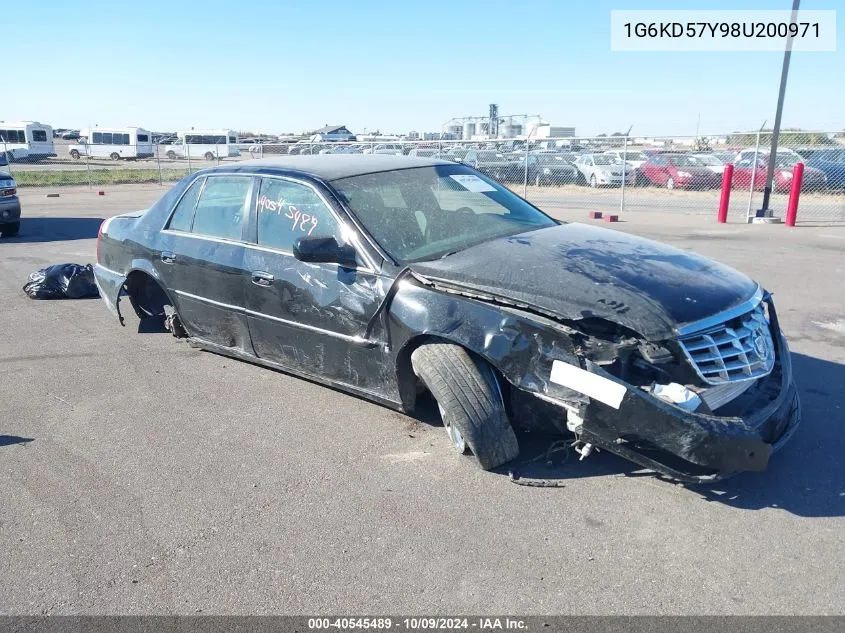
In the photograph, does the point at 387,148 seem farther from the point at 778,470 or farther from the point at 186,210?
the point at 778,470

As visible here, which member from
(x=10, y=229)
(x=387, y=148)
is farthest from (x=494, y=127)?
(x=10, y=229)

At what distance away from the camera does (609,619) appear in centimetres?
265

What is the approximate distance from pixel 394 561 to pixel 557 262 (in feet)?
5.89

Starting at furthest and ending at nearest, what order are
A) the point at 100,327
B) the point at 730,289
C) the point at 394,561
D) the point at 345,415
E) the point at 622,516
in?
the point at 100,327
the point at 345,415
the point at 730,289
the point at 622,516
the point at 394,561

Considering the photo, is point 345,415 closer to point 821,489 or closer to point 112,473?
point 112,473

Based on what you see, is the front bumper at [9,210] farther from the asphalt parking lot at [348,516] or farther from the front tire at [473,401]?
the front tire at [473,401]

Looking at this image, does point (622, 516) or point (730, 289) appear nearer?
point (622, 516)

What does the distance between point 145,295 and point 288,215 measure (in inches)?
90.5

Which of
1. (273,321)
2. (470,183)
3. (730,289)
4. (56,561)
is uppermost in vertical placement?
(470,183)

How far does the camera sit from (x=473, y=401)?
11.9 ft

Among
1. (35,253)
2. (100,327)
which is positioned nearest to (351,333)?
(100,327)

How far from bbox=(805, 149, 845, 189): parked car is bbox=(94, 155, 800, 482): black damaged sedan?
17.0 m

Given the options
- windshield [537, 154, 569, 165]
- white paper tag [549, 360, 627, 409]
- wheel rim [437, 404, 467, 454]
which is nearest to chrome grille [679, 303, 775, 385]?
white paper tag [549, 360, 627, 409]

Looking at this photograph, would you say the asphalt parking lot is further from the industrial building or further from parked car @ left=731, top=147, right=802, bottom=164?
the industrial building
